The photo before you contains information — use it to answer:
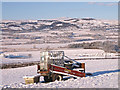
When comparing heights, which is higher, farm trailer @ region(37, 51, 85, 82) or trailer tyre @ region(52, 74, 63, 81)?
farm trailer @ region(37, 51, 85, 82)

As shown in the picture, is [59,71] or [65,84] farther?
[59,71]

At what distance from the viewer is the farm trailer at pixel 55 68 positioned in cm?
1449

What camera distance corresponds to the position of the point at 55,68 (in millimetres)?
14531

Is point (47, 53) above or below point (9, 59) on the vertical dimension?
above

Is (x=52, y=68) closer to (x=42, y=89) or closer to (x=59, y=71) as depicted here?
(x=59, y=71)

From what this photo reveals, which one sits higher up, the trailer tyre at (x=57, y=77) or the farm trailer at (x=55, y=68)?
the farm trailer at (x=55, y=68)

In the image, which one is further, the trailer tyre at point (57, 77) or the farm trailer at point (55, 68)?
the trailer tyre at point (57, 77)

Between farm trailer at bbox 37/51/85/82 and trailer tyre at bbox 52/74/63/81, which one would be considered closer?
farm trailer at bbox 37/51/85/82

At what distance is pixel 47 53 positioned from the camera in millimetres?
15258

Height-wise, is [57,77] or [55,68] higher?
[55,68]

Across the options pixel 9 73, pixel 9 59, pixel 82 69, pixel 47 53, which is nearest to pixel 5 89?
pixel 47 53

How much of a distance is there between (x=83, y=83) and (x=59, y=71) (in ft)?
6.16

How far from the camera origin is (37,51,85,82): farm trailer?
14.5m

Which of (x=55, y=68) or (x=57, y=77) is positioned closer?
(x=55, y=68)
